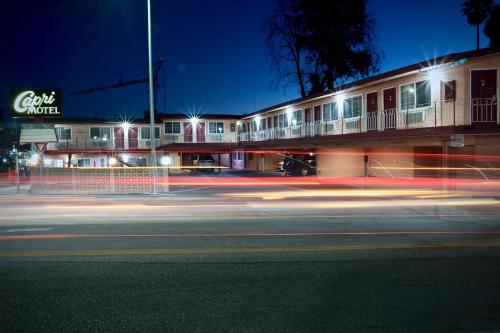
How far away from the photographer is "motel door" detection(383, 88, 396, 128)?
2550cm

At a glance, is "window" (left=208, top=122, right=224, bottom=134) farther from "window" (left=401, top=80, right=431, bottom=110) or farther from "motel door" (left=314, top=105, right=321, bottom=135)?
"window" (left=401, top=80, right=431, bottom=110)

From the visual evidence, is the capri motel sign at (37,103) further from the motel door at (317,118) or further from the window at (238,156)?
the window at (238,156)

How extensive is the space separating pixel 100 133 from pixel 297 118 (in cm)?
2273

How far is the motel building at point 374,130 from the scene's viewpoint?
20719 mm

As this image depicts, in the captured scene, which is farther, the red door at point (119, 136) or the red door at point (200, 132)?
the red door at point (200, 132)

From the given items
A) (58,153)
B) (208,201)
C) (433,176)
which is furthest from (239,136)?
(208,201)

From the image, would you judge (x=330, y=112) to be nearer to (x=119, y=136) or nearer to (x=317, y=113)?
(x=317, y=113)

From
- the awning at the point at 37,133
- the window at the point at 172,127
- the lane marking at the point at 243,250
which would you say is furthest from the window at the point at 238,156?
the lane marking at the point at 243,250

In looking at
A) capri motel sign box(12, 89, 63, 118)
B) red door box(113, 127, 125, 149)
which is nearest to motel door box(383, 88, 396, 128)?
capri motel sign box(12, 89, 63, 118)

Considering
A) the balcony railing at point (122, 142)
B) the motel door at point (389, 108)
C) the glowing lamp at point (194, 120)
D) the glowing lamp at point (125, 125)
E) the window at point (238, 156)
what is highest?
the glowing lamp at point (194, 120)

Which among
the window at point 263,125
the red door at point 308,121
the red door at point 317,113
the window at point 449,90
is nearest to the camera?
the window at point 449,90

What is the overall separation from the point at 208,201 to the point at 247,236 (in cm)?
887

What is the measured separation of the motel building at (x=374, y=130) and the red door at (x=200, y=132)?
48 cm

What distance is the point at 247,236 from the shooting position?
1079 cm
